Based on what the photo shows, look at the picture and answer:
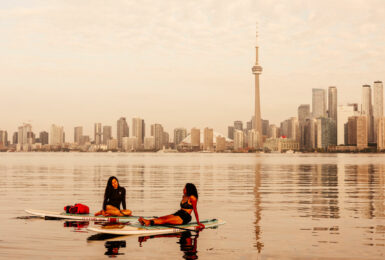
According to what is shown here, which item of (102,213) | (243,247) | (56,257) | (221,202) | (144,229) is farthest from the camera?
(221,202)

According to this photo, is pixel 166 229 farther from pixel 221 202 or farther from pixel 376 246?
pixel 221 202

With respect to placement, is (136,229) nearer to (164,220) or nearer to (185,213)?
(164,220)

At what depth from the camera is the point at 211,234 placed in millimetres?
18844

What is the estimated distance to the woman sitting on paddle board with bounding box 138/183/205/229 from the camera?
18.7 m

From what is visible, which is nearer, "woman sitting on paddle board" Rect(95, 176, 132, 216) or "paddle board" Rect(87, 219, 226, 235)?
"paddle board" Rect(87, 219, 226, 235)

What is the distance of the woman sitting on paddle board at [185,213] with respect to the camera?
18672mm

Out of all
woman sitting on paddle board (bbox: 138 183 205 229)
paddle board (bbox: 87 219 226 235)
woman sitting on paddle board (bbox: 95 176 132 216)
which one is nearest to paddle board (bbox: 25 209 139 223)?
woman sitting on paddle board (bbox: 95 176 132 216)

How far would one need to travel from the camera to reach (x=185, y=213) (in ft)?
62.8

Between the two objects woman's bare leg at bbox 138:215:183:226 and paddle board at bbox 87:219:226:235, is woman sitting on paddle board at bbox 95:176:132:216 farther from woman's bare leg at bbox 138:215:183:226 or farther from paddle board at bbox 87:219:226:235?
woman's bare leg at bbox 138:215:183:226

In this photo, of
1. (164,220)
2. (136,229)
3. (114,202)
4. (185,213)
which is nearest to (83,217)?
(114,202)

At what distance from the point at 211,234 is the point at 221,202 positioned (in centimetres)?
1249

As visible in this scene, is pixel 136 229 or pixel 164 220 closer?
pixel 136 229

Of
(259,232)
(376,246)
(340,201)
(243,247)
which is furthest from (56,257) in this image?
(340,201)

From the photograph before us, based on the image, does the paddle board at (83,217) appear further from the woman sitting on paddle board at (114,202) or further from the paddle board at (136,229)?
the paddle board at (136,229)
